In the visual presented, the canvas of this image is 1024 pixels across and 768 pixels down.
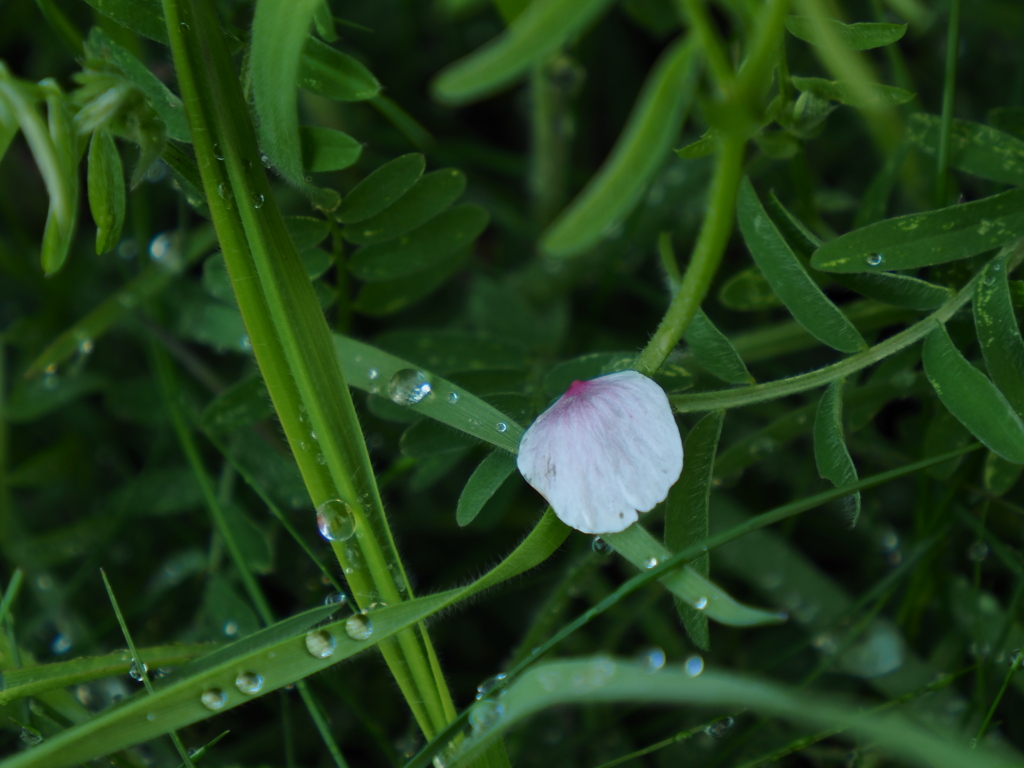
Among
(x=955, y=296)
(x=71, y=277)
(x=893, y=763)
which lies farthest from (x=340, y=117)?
(x=893, y=763)

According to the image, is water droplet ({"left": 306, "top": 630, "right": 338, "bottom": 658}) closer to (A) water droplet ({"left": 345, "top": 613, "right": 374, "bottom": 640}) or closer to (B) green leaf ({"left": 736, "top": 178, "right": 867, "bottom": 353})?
(A) water droplet ({"left": 345, "top": 613, "right": 374, "bottom": 640})

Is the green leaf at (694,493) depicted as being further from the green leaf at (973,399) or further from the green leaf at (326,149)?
the green leaf at (326,149)

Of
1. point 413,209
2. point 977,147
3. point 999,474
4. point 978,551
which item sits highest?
point 413,209

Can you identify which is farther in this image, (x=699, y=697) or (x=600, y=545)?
(x=600, y=545)

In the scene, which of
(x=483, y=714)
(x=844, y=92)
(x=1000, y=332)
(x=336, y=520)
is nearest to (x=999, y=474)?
(x=1000, y=332)

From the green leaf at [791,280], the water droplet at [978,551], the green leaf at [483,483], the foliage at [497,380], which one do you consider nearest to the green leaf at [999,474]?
the foliage at [497,380]

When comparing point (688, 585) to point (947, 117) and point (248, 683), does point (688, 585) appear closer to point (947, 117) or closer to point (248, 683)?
point (248, 683)
